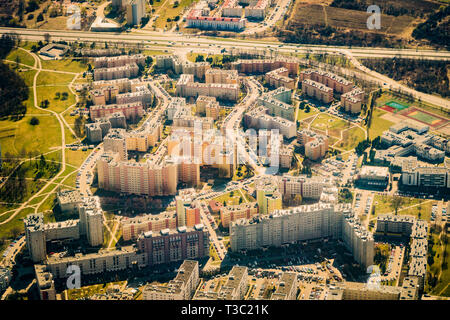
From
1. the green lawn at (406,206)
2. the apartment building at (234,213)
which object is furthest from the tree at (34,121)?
the green lawn at (406,206)

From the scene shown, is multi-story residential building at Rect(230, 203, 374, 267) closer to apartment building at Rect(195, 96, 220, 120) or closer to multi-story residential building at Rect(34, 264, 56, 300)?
multi-story residential building at Rect(34, 264, 56, 300)

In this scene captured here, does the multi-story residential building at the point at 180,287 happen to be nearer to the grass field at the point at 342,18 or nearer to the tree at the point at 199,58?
the tree at the point at 199,58

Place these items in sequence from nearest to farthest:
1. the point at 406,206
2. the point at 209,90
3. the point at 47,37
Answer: the point at 406,206 < the point at 209,90 < the point at 47,37

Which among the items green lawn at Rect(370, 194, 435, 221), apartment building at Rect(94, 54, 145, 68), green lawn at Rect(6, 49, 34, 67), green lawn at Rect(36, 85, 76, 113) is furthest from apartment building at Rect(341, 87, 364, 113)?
green lawn at Rect(6, 49, 34, 67)

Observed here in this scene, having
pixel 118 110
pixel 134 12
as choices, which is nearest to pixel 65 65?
pixel 134 12

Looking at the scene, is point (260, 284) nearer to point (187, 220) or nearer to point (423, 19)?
point (187, 220)

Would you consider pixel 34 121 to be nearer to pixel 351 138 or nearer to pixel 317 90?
pixel 317 90
